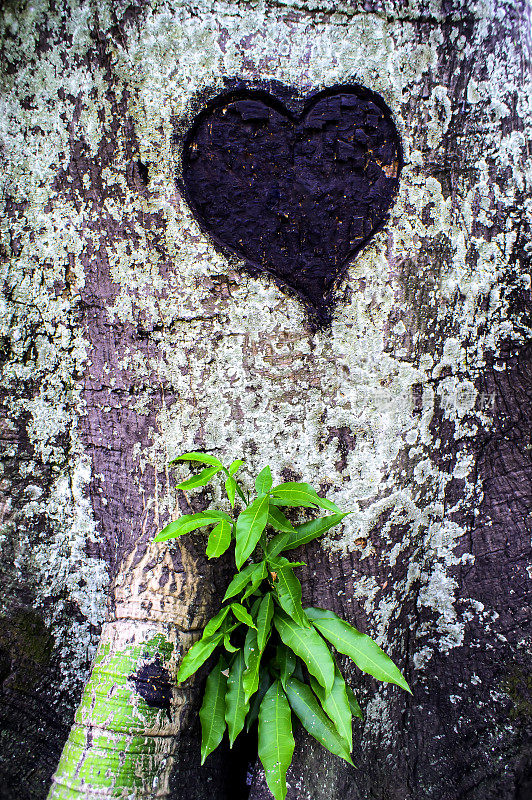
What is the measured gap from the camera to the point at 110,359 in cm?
153

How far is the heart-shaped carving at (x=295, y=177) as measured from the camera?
4.55ft

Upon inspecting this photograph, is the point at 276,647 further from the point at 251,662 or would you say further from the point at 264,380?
the point at 264,380

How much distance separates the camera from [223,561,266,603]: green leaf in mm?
1354

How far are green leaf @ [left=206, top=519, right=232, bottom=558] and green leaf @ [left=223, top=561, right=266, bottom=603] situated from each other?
0.31 feet

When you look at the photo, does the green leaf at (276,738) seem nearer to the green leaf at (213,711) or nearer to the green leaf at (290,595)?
the green leaf at (213,711)

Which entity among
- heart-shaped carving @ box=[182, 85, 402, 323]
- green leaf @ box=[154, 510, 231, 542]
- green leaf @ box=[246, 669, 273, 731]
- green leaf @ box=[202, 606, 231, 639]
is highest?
heart-shaped carving @ box=[182, 85, 402, 323]

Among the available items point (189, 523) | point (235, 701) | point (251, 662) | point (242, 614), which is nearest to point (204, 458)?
point (189, 523)

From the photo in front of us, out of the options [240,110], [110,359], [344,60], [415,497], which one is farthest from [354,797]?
[344,60]

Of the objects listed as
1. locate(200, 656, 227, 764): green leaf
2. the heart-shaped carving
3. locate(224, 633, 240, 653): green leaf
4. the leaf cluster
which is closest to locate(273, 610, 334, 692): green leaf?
the leaf cluster

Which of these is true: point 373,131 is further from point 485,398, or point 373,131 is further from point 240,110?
point 485,398

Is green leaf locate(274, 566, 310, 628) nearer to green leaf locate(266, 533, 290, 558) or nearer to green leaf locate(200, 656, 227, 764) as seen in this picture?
green leaf locate(266, 533, 290, 558)

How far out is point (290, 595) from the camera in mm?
1355

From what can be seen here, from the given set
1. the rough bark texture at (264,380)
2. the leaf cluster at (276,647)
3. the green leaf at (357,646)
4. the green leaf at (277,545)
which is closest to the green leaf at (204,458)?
the leaf cluster at (276,647)

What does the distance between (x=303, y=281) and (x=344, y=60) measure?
59cm
